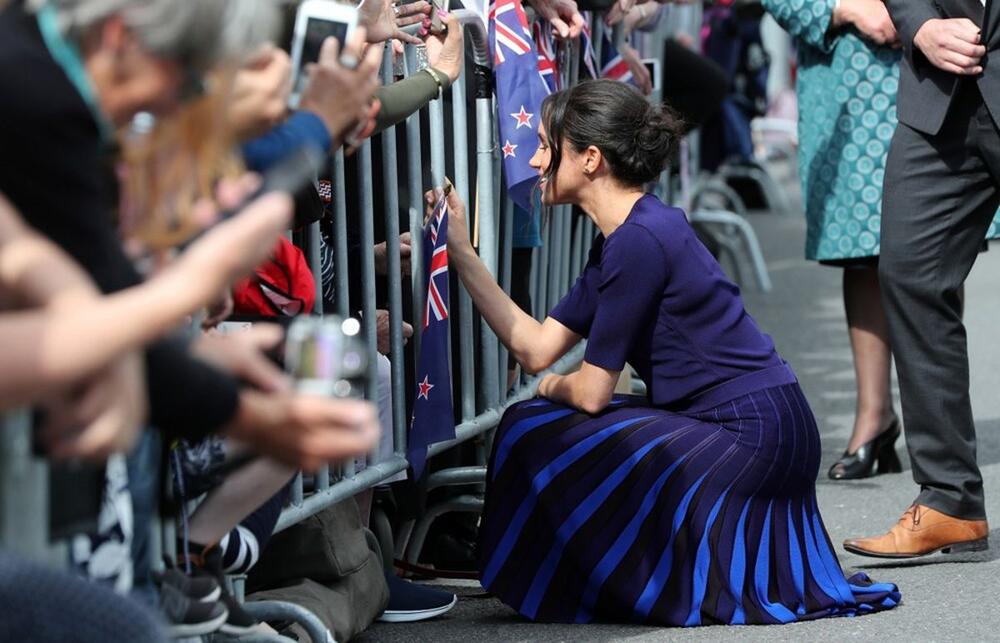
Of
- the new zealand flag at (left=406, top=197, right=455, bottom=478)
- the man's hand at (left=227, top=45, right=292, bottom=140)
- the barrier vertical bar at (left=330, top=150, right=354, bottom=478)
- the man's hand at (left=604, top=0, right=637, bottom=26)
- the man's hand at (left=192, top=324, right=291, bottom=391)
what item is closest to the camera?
the man's hand at (left=192, top=324, right=291, bottom=391)

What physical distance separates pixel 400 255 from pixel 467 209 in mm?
417

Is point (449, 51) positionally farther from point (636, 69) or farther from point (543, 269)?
point (636, 69)

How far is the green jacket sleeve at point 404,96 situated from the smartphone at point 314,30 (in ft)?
3.15

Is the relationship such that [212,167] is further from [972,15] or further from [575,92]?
[972,15]

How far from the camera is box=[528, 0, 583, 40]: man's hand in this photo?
4922mm

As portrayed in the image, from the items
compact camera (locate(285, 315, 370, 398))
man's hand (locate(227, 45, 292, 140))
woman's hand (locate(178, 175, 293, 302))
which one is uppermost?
man's hand (locate(227, 45, 292, 140))

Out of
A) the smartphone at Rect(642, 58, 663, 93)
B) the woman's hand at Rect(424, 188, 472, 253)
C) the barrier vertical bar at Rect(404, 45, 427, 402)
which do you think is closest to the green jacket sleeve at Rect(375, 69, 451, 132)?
the barrier vertical bar at Rect(404, 45, 427, 402)

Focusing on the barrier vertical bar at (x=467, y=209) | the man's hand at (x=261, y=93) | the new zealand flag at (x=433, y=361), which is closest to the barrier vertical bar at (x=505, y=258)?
the barrier vertical bar at (x=467, y=209)

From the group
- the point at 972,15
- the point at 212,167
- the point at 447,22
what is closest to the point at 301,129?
the point at 212,167

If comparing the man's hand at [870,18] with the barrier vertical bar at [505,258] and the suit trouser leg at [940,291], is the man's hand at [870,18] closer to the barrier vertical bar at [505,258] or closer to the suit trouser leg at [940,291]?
the suit trouser leg at [940,291]

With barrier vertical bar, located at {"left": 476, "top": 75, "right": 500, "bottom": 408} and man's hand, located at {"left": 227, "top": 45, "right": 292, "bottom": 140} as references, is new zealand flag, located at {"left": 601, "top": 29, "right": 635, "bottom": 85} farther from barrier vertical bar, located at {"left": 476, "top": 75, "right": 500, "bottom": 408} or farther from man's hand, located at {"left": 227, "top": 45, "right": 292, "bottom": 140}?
man's hand, located at {"left": 227, "top": 45, "right": 292, "bottom": 140}

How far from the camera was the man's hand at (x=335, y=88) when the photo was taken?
7.94 feet

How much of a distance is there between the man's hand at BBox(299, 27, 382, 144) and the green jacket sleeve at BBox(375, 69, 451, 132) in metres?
0.96

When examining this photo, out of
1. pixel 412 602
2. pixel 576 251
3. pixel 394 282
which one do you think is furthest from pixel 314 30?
pixel 576 251
